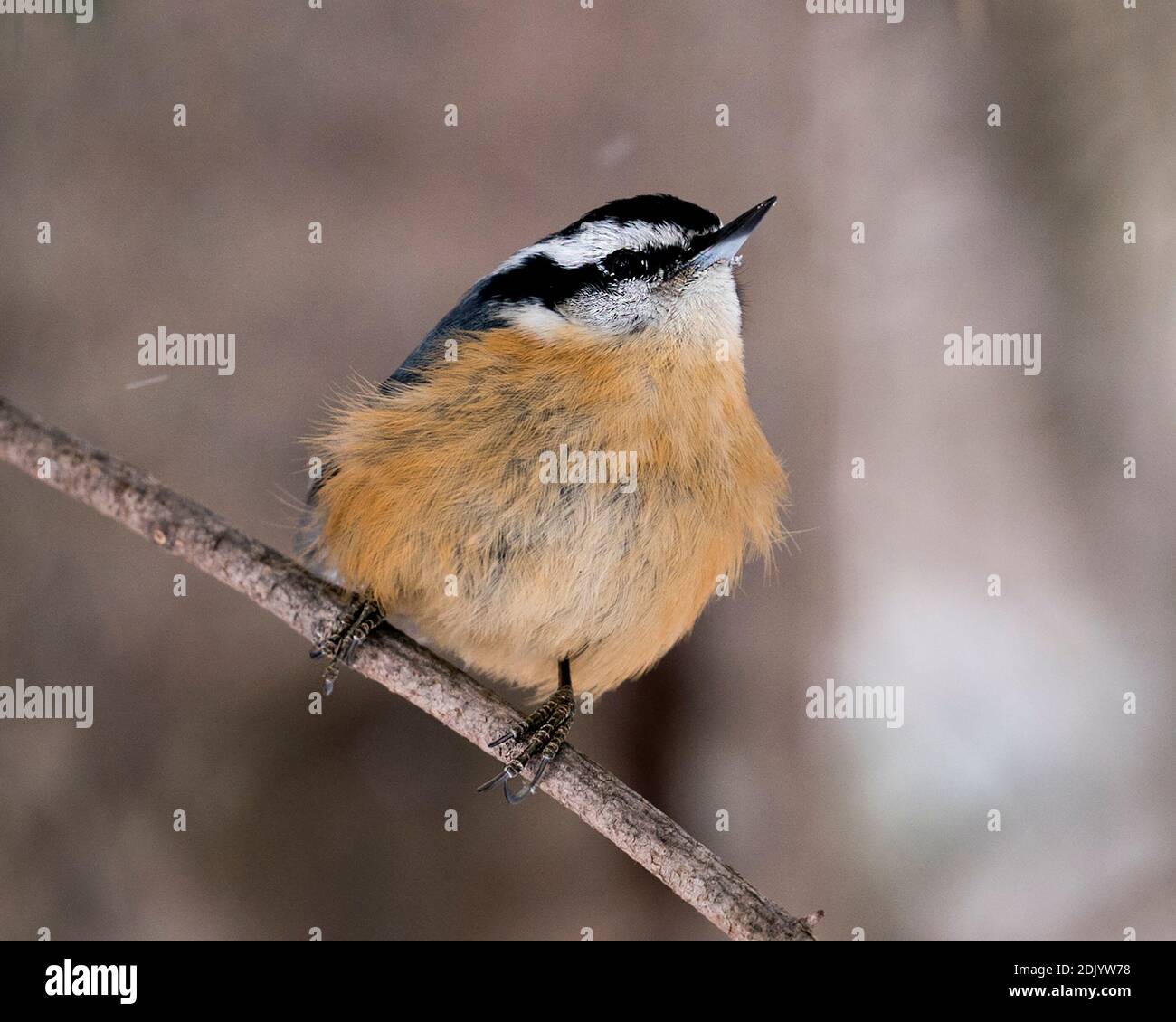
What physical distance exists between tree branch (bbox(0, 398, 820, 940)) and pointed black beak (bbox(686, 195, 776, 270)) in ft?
2.96

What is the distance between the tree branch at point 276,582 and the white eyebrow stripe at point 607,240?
2.70 ft

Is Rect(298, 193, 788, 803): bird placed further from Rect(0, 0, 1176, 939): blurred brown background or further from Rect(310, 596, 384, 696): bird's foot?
Rect(0, 0, 1176, 939): blurred brown background

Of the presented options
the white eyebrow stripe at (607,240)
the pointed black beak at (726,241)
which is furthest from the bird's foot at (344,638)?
the pointed black beak at (726,241)

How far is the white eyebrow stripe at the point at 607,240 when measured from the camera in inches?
79.1

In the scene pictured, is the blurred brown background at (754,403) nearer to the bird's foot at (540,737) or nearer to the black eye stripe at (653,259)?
the bird's foot at (540,737)

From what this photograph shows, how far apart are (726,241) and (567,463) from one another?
523 mm

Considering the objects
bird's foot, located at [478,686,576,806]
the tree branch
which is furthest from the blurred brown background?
bird's foot, located at [478,686,576,806]

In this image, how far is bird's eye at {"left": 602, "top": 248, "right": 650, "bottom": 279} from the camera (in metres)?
2.01

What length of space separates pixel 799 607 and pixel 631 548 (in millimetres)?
1103

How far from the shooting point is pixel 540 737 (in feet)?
6.61

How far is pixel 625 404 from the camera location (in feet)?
6.37
